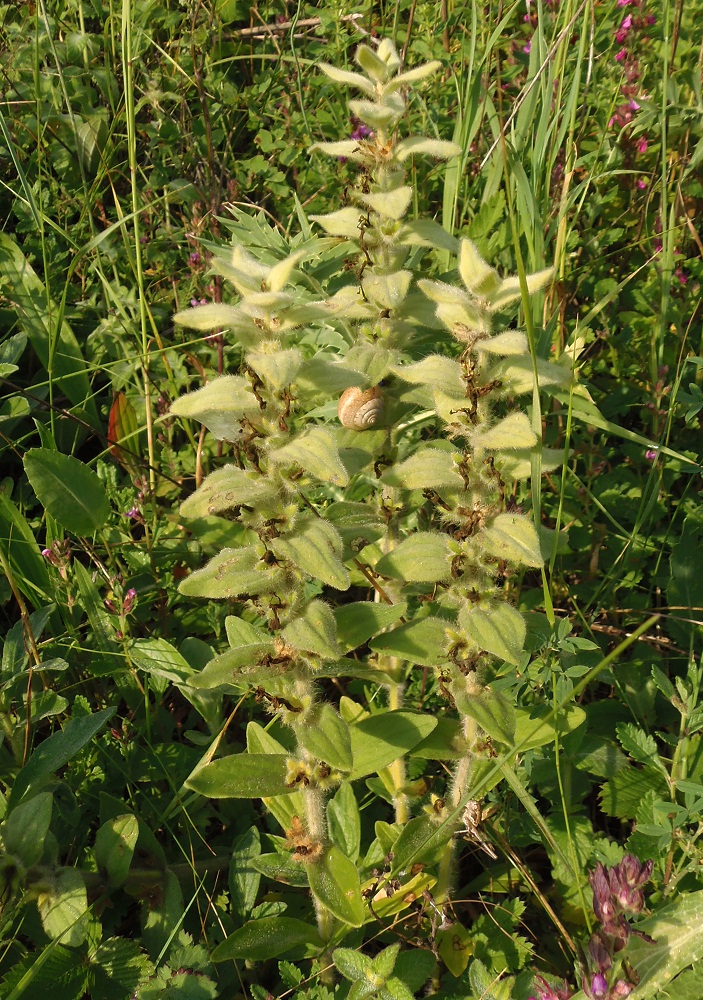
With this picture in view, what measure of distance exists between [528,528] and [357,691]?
1228 millimetres

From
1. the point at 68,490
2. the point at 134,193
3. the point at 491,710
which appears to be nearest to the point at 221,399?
the point at 491,710

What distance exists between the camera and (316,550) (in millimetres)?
1757

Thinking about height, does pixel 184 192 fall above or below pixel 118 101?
below

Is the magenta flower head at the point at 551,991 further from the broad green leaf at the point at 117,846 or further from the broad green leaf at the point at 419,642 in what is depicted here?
the broad green leaf at the point at 117,846

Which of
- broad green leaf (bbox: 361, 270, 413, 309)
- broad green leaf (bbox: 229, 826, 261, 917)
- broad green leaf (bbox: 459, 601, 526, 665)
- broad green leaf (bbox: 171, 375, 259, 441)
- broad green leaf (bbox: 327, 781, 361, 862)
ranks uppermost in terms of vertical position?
broad green leaf (bbox: 361, 270, 413, 309)

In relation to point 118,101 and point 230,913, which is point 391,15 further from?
point 230,913

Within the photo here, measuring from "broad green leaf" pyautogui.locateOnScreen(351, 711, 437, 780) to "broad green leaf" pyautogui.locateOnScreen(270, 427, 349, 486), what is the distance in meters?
0.72

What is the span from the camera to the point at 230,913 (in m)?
2.36

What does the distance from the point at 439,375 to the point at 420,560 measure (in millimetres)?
432

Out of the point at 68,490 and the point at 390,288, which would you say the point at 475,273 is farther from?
the point at 68,490

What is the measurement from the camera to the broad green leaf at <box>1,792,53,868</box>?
2.00m

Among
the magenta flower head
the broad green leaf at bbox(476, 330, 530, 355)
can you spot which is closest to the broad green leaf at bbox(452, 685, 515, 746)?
the magenta flower head

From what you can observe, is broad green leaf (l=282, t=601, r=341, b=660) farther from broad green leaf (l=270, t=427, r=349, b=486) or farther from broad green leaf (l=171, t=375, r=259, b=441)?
broad green leaf (l=171, t=375, r=259, b=441)

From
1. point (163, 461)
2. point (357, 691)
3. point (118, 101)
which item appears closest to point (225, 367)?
point (163, 461)
